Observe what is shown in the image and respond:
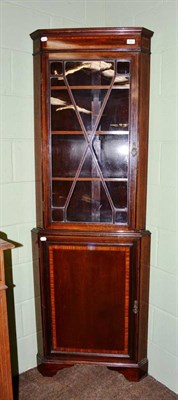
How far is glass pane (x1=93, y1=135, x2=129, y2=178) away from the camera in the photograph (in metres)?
1.83

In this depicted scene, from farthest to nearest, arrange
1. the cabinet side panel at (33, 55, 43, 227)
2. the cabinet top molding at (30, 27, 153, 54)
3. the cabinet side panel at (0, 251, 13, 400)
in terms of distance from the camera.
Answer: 1. the cabinet side panel at (33, 55, 43, 227)
2. the cabinet top molding at (30, 27, 153, 54)
3. the cabinet side panel at (0, 251, 13, 400)

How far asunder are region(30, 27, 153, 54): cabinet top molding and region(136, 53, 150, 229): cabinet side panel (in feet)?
0.27

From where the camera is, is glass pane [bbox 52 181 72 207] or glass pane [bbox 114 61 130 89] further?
glass pane [bbox 52 181 72 207]

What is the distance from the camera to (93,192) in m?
1.90

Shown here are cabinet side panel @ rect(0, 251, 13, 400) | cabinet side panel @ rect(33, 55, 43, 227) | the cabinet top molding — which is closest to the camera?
cabinet side panel @ rect(0, 251, 13, 400)

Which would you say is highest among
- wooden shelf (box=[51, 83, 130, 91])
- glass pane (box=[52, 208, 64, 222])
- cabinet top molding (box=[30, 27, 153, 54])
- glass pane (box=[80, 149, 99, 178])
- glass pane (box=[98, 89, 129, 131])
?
cabinet top molding (box=[30, 27, 153, 54])

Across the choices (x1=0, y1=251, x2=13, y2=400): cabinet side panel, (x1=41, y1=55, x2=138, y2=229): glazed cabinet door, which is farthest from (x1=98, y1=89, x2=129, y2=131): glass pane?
(x1=0, y1=251, x2=13, y2=400): cabinet side panel

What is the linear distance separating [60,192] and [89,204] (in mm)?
182

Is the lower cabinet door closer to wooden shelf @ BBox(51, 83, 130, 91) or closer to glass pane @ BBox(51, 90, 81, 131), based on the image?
glass pane @ BBox(51, 90, 81, 131)

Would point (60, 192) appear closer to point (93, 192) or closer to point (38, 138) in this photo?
point (93, 192)

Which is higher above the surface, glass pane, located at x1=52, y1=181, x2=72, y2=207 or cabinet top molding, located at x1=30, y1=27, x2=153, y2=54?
cabinet top molding, located at x1=30, y1=27, x2=153, y2=54

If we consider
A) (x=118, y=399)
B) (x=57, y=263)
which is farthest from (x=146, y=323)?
(x=57, y=263)

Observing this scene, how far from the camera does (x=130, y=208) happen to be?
1813mm

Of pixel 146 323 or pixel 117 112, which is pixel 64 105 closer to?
pixel 117 112
